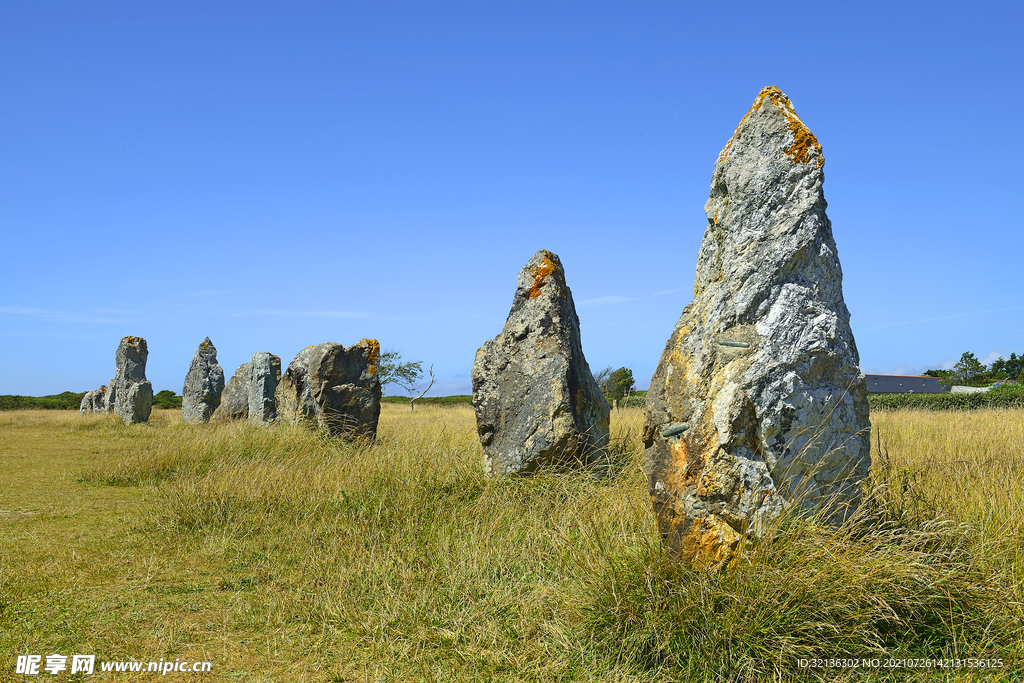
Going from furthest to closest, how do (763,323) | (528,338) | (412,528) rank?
(528,338)
(412,528)
(763,323)

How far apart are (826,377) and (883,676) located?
58.0 inches

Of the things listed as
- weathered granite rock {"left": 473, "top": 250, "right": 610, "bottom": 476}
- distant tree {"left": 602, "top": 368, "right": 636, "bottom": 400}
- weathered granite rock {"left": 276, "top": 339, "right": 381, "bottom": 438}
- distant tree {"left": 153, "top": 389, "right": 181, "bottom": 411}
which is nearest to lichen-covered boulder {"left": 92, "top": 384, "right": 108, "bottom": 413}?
distant tree {"left": 153, "top": 389, "right": 181, "bottom": 411}

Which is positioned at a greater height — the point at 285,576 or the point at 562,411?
the point at 562,411

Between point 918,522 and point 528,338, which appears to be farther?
point 528,338

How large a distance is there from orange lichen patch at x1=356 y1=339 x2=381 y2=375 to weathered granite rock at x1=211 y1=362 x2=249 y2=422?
197 inches

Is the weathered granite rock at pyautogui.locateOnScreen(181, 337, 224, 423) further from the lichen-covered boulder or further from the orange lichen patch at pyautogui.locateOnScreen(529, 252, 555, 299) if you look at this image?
the orange lichen patch at pyautogui.locateOnScreen(529, 252, 555, 299)

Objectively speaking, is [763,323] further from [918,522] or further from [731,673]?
[731,673]

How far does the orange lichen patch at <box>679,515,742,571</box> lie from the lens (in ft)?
10.9

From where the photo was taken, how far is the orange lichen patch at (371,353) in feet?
39.1

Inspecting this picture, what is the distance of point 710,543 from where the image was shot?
3387 millimetres

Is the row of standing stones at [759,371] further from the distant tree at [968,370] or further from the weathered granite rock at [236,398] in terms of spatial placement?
the distant tree at [968,370]

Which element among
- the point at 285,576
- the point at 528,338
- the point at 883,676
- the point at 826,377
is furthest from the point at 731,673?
the point at 528,338

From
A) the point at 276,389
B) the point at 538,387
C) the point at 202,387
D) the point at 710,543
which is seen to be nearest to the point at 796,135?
the point at 710,543

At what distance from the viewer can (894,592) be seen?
306 centimetres
